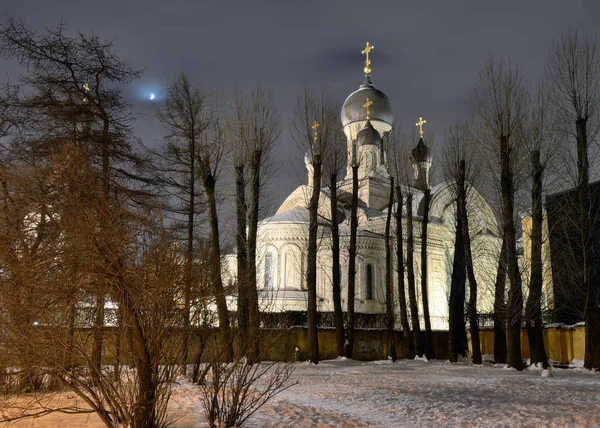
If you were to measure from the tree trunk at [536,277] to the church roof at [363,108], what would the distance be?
68.0 feet

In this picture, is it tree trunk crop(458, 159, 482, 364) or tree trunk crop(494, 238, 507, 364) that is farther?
tree trunk crop(458, 159, 482, 364)

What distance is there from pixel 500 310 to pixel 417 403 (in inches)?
333

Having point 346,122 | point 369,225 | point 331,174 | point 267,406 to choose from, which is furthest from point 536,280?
point 346,122

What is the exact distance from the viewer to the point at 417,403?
794cm

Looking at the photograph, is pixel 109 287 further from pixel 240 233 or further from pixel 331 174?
pixel 331 174

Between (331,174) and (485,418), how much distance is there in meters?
12.3

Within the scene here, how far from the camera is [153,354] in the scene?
5395 millimetres

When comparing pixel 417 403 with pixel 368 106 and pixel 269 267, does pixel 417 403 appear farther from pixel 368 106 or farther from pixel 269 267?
pixel 368 106

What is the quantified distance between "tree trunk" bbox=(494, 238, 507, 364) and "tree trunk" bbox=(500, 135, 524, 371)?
382 millimetres

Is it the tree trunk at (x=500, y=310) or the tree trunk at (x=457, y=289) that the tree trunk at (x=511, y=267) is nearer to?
the tree trunk at (x=500, y=310)

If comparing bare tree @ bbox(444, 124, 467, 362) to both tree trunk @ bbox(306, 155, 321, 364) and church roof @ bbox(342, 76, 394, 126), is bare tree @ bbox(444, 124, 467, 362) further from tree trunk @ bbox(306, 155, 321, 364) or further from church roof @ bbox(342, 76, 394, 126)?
church roof @ bbox(342, 76, 394, 126)

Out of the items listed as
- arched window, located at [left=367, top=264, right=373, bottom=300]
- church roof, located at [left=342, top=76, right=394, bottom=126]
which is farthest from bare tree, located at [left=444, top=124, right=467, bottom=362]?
church roof, located at [left=342, top=76, right=394, bottom=126]

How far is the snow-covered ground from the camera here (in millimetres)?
6609

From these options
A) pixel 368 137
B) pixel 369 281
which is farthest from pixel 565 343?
pixel 368 137
